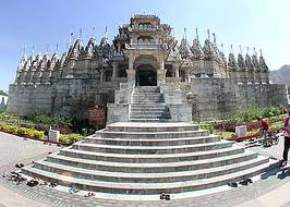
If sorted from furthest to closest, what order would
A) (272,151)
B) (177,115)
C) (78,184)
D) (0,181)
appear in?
(177,115), (272,151), (0,181), (78,184)

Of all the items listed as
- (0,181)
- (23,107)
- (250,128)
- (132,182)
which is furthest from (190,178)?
(23,107)

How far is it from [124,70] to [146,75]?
8.48 ft

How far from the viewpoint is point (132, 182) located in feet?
24.9

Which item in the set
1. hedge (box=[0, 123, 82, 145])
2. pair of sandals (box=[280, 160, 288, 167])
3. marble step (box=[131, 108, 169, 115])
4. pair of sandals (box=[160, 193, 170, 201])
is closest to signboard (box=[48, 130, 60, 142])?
hedge (box=[0, 123, 82, 145])

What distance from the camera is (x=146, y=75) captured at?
29.0 m

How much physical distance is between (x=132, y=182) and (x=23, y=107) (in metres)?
34.7

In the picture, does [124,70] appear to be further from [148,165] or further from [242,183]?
[242,183]

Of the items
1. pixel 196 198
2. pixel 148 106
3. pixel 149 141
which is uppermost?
pixel 148 106

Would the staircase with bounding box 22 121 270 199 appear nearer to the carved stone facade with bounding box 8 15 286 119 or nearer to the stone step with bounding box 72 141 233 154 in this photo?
the stone step with bounding box 72 141 233 154

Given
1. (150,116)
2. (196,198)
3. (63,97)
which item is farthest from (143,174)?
(63,97)

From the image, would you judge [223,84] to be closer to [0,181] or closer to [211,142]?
[211,142]

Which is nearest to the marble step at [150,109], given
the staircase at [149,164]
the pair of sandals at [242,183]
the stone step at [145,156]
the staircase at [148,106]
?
the staircase at [148,106]

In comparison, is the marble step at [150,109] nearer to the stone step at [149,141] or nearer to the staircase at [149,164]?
the staircase at [149,164]

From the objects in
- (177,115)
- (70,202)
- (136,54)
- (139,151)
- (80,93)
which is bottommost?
(70,202)
